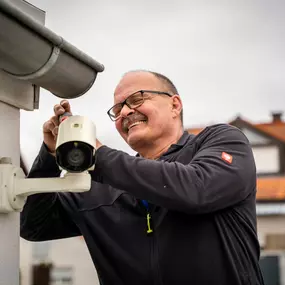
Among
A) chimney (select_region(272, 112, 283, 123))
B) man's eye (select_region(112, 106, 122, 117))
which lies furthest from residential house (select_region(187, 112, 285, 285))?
man's eye (select_region(112, 106, 122, 117))

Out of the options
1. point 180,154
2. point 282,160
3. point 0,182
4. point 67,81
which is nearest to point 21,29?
point 67,81

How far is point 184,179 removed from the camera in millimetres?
1776

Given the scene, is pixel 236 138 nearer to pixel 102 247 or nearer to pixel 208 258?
pixel 208 258

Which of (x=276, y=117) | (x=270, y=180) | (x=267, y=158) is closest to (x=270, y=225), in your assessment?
(x=270, y=180)

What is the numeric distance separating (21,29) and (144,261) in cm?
88

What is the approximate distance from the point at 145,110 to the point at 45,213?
53 cm

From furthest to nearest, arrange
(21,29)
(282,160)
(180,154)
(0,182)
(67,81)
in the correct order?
(282,160), (180,154), (67,81), (0,182), (21,29)

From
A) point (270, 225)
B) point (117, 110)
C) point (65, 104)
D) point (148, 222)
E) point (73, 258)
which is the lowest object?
point (148, 222)

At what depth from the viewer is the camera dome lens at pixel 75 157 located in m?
1.59

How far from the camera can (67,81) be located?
182cm

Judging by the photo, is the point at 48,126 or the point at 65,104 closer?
the point at 65,104

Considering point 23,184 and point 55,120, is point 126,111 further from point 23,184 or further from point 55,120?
point 23,184

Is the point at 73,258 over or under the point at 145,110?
over

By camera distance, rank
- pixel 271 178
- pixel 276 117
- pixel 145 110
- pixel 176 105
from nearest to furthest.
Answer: pixel 145 110, pixel 176 105, pixel 271 178, pixel 276 117
